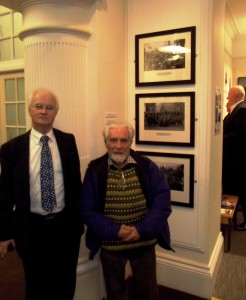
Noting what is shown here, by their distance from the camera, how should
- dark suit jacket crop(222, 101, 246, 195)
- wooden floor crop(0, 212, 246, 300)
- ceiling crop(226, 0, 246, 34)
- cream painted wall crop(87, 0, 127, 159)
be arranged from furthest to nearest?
1. ceiling crop(226, 0, 246, 34)
2. dark suit jacket crop(222, 101, 246, 195)
3. wooden floor crop(0, 212, 246, 300)
4. cream painted wall crop(87, 0, 127, 159)

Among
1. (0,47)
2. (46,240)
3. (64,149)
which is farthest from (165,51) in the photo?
(0,47)

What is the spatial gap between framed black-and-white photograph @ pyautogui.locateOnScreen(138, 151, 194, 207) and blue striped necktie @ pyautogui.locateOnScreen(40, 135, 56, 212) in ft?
3.04

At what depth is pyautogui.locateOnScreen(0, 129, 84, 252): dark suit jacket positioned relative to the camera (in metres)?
1.60

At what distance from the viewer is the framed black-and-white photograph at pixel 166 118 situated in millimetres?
2158

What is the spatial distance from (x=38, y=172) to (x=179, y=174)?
1.07 metres

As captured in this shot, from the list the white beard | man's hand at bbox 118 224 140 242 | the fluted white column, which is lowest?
man's hand at bbox 118 224 140 242

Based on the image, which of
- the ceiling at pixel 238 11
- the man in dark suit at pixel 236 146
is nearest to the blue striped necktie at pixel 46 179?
the man in dark suit at pixel 236 146

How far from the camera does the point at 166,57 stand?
218cm

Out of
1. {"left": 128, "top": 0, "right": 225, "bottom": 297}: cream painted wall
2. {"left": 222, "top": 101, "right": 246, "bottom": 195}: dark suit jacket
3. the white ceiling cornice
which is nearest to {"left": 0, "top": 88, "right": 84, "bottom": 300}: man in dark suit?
the white ceiling cornice

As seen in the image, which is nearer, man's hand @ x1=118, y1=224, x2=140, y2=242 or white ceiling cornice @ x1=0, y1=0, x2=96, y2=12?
man's hand @ x1=118, y1=224, x2=140, y2=242

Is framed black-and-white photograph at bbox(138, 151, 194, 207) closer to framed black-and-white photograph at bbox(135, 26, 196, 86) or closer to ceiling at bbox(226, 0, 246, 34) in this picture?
framed black-and-white photograph at bbox(135, 26, 196, 86)

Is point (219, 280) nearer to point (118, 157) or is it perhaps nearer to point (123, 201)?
point (123, 201)

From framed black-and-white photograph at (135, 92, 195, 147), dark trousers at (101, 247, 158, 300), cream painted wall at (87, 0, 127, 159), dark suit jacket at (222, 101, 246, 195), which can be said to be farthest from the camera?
dark suit jacket at (222, 101, 246, 195)

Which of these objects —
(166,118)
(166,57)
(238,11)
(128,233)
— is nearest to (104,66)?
(166,57)
